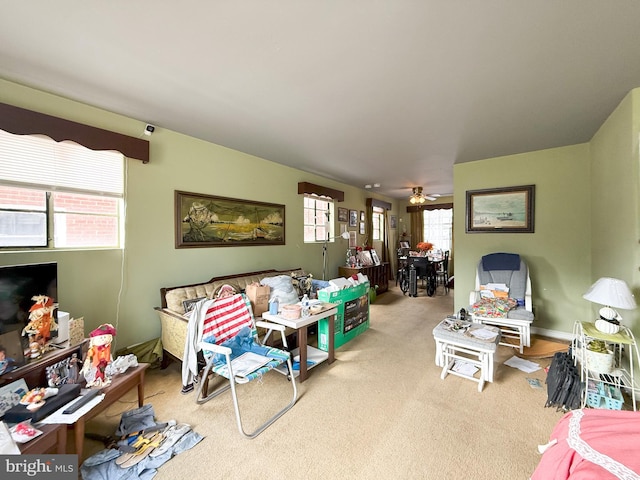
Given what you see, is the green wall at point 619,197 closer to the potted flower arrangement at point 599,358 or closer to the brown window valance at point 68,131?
the potted flower arrangement at point 599,358

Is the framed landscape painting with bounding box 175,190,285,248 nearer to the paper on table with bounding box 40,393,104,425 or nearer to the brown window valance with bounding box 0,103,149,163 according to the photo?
the brown window valance with bounding box 0,103,149,163

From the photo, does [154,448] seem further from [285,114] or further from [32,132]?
[285,114]

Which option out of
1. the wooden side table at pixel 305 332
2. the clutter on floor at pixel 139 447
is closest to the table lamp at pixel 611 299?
the wooden side table at pixel 305 332

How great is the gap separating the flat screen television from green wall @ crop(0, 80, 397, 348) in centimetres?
A: 51

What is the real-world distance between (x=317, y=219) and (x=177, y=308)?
10.2 ft

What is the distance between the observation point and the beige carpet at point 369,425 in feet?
5.16

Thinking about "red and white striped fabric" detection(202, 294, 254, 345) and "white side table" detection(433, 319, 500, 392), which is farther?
"white side table" detection(433, 319, 500, 392)

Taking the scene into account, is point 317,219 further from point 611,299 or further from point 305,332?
point 611,299

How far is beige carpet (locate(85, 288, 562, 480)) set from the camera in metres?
1.57

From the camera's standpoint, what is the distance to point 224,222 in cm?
351

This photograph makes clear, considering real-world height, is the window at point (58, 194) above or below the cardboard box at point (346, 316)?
above

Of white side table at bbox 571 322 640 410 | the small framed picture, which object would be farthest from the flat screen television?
the small framed picture

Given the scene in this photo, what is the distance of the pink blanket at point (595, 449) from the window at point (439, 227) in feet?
22.5

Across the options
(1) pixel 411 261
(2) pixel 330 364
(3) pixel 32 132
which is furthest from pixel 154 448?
(1) pixel 411 261
